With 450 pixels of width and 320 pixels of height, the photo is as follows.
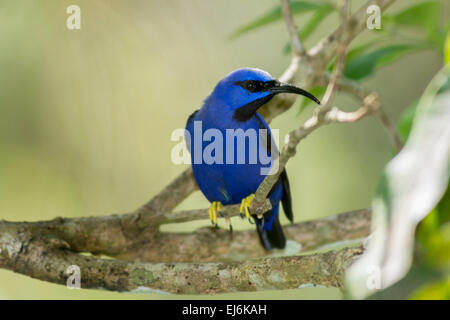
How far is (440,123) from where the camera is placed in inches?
44.8

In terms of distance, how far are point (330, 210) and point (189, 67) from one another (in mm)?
2222

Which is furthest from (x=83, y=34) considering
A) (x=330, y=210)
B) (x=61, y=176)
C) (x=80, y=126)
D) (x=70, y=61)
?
(x=330, y=210)

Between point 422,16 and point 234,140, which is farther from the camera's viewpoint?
point 234,140

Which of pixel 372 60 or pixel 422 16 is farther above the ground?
pixel 422 16

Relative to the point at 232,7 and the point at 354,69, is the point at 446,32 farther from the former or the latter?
the point at 232,7

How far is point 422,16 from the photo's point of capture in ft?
10.6

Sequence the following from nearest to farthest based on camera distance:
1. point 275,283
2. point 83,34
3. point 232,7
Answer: point 275,283
point 83,34
point 232,7

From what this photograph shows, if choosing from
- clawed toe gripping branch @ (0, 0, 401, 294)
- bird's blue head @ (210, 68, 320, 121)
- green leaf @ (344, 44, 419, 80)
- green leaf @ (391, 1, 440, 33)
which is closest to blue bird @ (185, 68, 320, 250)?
bird's blue head @ (210, 68, 320, 121)

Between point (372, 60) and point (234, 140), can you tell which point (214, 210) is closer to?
point (234, 140)

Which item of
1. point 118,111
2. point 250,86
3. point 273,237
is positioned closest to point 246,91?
point 250,86

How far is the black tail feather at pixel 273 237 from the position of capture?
3.78 meters

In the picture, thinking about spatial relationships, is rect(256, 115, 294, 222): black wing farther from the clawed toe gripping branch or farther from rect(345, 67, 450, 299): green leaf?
rect(345, 67, 450, 299): green leaf

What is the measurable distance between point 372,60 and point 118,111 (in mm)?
2355

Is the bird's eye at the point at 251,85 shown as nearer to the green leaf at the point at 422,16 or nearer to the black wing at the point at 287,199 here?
the black wing at the point at 287,199
